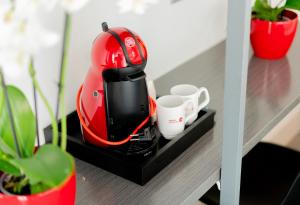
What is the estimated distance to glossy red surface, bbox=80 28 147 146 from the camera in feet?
2.87

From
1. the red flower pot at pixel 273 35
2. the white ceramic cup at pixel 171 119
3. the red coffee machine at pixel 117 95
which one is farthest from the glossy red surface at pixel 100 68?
the red flower pot at pixel 273 35

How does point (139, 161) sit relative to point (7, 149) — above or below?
below

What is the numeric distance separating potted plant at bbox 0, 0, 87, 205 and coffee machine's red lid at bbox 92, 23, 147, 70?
226 mm

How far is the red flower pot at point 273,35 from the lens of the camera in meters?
1.33

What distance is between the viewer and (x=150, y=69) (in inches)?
51.4

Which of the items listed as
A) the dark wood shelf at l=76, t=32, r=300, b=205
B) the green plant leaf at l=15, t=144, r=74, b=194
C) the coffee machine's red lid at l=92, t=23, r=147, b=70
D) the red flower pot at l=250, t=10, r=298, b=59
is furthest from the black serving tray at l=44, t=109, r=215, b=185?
the red flower pot at l=250, t=10, r=298, b=59

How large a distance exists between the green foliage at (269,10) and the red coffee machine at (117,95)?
1.91ft

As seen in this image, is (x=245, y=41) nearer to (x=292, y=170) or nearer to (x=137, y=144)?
(x=137, y=144)

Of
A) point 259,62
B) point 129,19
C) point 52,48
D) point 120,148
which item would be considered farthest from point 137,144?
point 259,62

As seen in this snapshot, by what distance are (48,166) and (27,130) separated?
116 millimetres

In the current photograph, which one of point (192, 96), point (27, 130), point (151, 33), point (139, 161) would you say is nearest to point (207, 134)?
point (192, 96)

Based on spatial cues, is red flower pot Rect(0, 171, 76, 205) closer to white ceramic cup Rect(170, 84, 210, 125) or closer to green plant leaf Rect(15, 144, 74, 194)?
green plant leaf Rect(15, 144, 74, 194)

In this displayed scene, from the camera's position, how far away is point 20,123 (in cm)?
69

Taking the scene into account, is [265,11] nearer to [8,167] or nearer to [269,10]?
[269,10]
